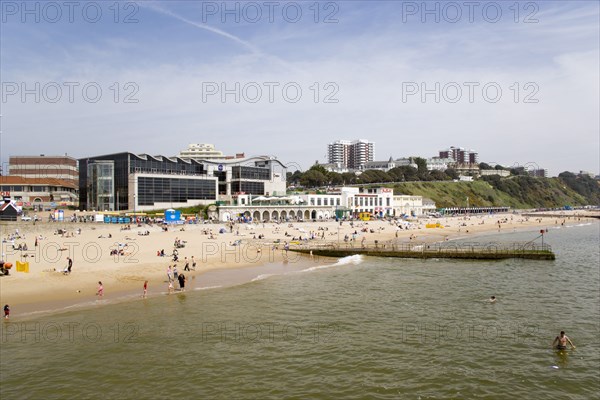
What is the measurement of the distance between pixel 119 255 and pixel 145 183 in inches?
1864

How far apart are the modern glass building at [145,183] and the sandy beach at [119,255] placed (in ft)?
68.7

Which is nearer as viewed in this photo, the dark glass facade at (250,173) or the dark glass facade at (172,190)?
the dark glass facade at (172,190)

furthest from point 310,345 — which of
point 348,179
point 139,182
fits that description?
point 348,179

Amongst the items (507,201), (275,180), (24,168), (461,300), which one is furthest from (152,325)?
(507,201)

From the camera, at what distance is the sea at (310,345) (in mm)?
15688

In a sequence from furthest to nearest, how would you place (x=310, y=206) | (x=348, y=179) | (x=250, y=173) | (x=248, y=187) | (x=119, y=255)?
1. (x=348, y=179)
2. (x=250, y=173)
3. (x=248, y=187)
4. (x=310, y=206)
5. (x=119, y=255)

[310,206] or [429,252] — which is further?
[310,206]

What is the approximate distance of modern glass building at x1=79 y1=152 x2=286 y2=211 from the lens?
3250 inches

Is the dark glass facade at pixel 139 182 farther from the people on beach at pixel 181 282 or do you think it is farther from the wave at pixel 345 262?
the people on beach at pixel 181 282

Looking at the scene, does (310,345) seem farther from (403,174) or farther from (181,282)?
(403,174)

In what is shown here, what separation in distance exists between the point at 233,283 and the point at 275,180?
80.2 meters

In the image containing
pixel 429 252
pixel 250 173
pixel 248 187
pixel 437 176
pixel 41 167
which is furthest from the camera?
pixel 437 176

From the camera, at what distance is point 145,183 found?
82.0m

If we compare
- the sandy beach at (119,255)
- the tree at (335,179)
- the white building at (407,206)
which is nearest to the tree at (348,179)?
the tree at (335,179)
